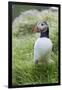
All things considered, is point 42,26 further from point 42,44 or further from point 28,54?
point 28,54

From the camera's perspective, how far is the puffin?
2043 millimetres

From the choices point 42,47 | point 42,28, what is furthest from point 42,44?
point 42,28

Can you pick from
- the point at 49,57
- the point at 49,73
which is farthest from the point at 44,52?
the point at 49,73

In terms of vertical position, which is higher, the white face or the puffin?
the white face

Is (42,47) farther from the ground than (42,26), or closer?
closer

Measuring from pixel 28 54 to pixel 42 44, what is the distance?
0.17 metres

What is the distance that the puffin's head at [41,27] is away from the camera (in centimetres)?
204

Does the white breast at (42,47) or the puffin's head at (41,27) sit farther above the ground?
the puffin's head at (41,27)

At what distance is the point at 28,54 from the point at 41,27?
29 centimetres

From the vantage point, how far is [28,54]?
202cm

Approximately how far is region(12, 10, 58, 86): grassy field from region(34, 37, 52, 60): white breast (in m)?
0.04

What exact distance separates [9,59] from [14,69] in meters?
0.10

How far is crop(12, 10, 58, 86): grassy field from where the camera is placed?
1991 mm

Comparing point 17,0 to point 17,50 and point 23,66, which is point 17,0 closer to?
point 17,50
